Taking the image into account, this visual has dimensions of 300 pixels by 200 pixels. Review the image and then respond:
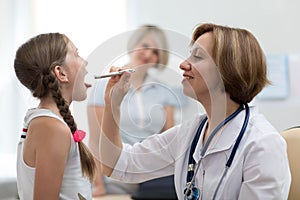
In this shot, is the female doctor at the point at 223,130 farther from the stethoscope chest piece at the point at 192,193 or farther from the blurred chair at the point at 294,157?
the blurred chair at the point at 294,157

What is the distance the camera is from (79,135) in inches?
51.0

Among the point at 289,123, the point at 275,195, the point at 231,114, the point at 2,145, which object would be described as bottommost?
the point at 2,145

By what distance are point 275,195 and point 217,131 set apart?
24cm

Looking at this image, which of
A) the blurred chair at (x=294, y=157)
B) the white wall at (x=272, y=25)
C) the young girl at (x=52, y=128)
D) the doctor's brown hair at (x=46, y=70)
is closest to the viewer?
the young girl at (x=52, y=128)

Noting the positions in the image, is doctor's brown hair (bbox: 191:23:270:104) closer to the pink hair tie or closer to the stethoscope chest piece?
the stethoscope chest piece

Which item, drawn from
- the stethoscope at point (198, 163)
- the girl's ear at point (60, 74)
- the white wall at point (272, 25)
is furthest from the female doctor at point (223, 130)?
the white wall at point (272, 25)

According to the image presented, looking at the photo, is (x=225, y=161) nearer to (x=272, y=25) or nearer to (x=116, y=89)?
(x=116, y=89)

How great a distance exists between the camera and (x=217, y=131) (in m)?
1.42

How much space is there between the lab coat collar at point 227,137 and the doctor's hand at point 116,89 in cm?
25

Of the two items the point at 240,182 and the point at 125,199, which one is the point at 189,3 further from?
the point at 240,182

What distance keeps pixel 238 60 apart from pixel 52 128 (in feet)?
1.63

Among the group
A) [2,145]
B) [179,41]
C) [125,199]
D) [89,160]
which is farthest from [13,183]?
[179,41]

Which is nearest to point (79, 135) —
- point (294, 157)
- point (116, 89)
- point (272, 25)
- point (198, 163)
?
point (116, 89)

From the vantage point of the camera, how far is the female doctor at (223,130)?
1.29 m
